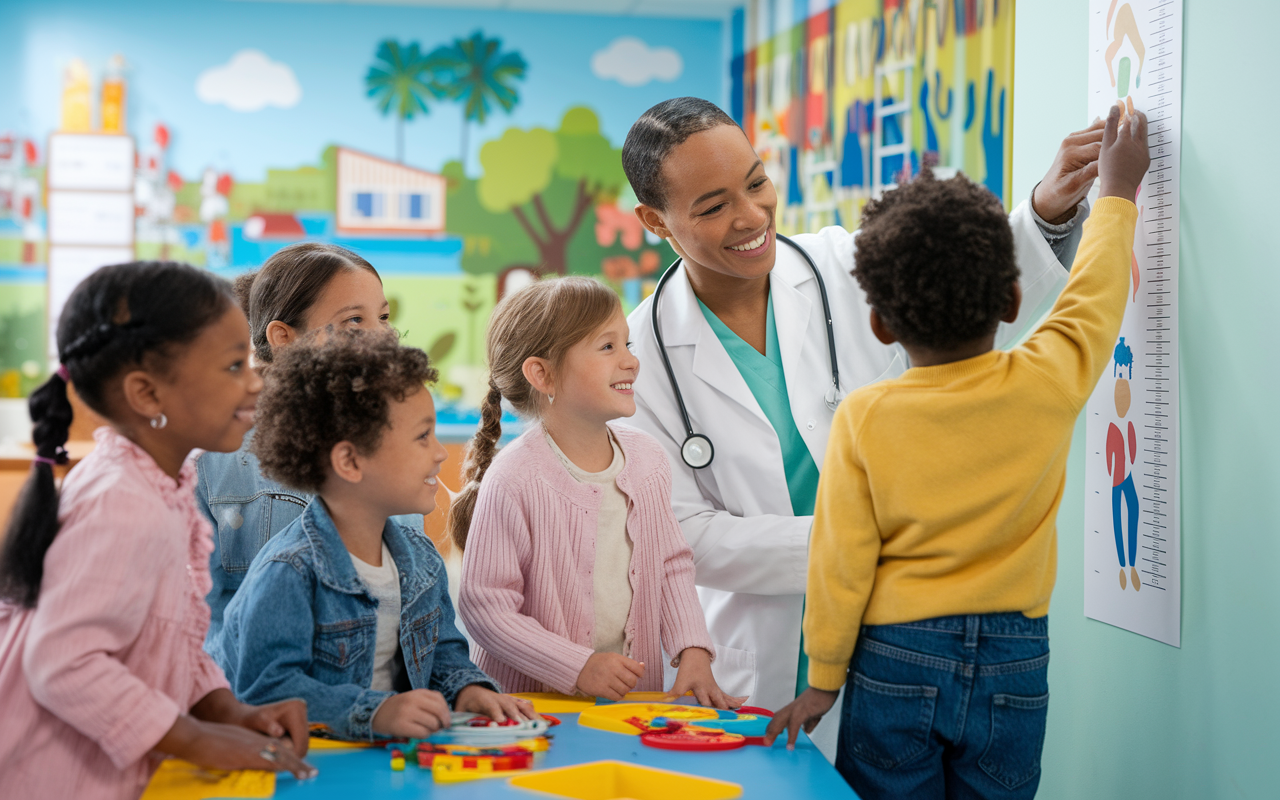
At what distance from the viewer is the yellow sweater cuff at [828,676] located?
1050 mm

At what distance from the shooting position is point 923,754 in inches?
40.0

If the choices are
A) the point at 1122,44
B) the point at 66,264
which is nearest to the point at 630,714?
the point at 1122,44

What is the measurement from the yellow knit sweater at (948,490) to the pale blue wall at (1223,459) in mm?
154

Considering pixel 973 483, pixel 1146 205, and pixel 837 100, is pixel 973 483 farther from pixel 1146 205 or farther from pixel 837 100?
pixel 837 100

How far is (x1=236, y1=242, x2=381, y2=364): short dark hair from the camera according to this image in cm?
150

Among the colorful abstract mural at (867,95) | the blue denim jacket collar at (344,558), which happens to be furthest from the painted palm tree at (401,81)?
the blue denim jacket collar at (344,558)

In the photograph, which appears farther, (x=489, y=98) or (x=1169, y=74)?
(x=489, y=98)

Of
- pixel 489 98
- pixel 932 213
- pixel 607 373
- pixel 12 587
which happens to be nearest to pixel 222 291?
pixel 12 587

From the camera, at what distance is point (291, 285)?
1.50 m

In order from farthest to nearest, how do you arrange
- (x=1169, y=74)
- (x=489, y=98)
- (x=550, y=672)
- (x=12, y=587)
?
(x=489, y=98), (x=550, y=672), (x=1169, y=74), (x=12, y=587)

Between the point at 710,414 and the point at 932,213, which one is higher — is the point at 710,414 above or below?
below

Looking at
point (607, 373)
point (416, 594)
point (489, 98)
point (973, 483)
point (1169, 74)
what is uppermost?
point (489, 98)

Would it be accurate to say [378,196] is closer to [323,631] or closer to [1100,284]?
[323,631]

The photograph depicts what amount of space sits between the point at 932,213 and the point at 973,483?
0.28m
